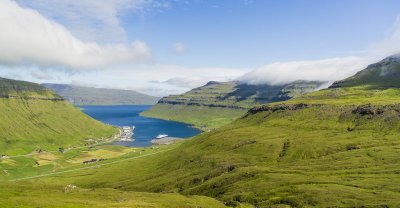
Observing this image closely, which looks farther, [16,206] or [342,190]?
[342,190]

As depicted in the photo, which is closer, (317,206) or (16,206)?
(16,206)

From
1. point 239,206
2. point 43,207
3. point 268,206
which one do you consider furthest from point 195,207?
point 43,207

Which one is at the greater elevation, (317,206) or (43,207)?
(43,207)

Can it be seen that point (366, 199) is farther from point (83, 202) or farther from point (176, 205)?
point (83, 202)

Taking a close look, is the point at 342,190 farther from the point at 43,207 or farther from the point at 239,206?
the point at 43,207

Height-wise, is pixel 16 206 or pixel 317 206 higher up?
pixel 16 206

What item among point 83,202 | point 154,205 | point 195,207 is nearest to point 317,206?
point 195,207

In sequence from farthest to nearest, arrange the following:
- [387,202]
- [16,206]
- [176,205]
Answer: [176,205]
[387,202]
[16,206]

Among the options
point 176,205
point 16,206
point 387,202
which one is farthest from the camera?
point 176,205
